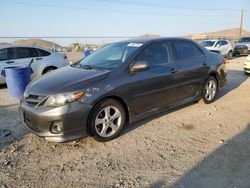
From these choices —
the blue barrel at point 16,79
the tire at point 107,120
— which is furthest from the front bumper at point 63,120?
the blue barrel at point 16,79

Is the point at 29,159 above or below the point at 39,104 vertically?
below

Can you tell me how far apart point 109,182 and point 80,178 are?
1.26ft

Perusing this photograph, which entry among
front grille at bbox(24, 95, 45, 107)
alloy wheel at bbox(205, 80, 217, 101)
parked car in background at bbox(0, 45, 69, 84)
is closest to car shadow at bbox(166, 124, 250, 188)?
front grille at bbox(24, 95, 45, 107)

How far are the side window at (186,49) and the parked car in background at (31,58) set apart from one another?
5.22 metres

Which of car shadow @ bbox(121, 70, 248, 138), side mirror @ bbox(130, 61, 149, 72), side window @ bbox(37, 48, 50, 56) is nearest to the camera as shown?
side mirror @ bbox(130, 61, 149, 72)

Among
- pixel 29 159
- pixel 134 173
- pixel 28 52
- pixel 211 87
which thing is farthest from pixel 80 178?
pixel 28 52

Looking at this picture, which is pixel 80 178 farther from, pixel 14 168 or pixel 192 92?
pixel 192 92

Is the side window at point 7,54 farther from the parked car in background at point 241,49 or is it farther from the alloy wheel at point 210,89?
the parked car in background at point 241,49

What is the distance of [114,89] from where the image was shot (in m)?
4.11

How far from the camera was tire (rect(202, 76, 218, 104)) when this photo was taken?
6035mm

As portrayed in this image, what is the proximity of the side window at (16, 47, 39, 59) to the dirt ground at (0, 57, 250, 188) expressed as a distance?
3963 millimetres

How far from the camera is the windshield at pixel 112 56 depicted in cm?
455

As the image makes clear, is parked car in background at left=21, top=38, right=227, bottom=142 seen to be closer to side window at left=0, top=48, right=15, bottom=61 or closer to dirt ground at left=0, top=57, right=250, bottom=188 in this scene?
dirt ground at left=0, top=57, right=250, bottom=188

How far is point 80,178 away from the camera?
322 cm
